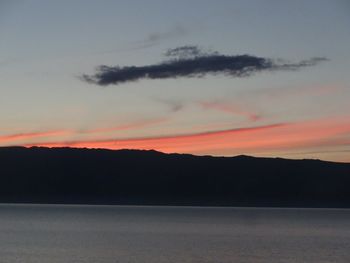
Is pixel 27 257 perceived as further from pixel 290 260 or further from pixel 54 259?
pixel 290 260

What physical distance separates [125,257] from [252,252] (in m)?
16.1

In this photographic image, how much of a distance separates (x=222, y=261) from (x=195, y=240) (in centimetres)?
3378

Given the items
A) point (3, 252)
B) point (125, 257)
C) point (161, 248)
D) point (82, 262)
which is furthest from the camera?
point (161, 248)

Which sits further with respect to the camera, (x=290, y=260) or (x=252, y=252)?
(x=252, y=252)

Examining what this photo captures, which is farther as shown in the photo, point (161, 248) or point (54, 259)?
point (161, 248)

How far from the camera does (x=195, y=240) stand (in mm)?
109125

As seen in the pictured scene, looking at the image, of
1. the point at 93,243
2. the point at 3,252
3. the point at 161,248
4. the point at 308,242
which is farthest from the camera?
the point at 308,242

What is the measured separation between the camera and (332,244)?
347 ft

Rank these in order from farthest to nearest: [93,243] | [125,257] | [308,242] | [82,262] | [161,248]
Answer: [308,242], [93,243], [161,248], [125,257], [82,262]

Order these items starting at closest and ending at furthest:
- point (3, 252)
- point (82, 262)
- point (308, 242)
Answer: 1. point (82, 262)
2. point (3, 252)
3. point (308, 242)

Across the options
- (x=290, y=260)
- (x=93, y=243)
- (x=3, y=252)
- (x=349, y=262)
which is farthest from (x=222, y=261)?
(x=93, y=243)

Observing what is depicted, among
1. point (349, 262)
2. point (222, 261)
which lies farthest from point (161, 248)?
point (349, 262)

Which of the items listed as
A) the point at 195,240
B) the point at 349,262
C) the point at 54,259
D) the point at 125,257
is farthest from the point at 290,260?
the point at 195,240

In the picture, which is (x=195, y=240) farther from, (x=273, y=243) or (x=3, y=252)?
(x=3, y=252)
